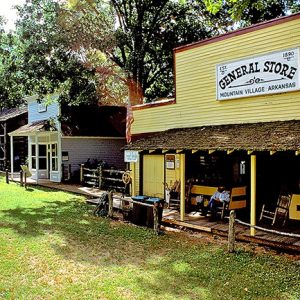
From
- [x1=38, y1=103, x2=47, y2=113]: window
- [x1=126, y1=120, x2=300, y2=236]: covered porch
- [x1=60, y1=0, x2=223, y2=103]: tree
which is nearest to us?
[x1=126, y1=120, x2=300, y2=236]: covered porch

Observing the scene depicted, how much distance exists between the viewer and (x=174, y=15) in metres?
24.8

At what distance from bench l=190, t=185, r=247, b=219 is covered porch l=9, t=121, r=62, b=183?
453 inches

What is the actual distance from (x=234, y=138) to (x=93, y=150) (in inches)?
571

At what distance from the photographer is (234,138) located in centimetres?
1098

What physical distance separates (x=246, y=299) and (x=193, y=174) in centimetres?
815

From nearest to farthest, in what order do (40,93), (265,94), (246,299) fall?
(246,299) < (265,94) < (40,93)

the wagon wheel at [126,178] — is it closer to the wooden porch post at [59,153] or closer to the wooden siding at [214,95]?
the wooden siding at [214,95]

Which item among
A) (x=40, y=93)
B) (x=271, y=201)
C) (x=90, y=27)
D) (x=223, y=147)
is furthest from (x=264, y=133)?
(x=40, y=93)

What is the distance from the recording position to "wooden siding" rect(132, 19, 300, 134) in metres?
11.2

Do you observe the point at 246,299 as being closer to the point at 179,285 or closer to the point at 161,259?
the point at 179,285

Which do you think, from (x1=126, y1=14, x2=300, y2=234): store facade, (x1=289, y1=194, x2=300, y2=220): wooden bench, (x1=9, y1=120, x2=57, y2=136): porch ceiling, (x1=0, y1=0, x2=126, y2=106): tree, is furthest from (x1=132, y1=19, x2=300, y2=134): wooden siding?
(x1=9, y1=120, x2=57, y2=136): porch ceiling

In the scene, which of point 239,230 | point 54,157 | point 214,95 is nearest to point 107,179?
point 54,157

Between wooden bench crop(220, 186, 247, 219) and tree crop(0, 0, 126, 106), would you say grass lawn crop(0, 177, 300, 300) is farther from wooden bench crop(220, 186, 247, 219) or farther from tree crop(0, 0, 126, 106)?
tree crop(0, 0, 126, 106)

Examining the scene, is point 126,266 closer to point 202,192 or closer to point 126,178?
point 202,192
